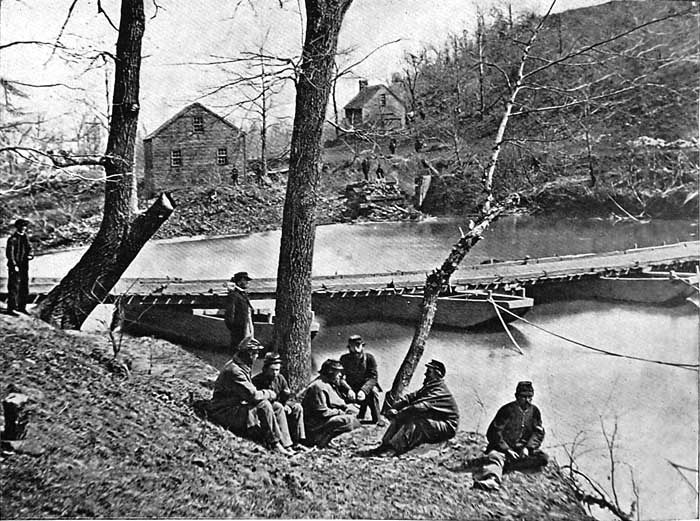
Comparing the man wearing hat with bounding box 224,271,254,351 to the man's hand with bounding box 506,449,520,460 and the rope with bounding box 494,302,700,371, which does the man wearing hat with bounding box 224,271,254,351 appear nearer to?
the rope with bounding box 494,302,700,371

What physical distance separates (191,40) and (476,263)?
2.28 metres

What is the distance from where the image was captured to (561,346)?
4098 millimetres

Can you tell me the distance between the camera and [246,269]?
407cm

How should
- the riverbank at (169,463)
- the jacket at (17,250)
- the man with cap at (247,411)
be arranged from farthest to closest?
the jacket at (17,250), the man with cap at (247,411), the riverbank at (169,463)

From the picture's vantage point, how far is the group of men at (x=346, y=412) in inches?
152

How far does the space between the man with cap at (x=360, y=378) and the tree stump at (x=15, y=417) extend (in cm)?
180

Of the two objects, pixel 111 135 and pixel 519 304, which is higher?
pixel 111 135

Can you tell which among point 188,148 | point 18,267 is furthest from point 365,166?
point 18,267

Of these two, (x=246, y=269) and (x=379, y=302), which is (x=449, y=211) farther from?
(x=246, y=269)

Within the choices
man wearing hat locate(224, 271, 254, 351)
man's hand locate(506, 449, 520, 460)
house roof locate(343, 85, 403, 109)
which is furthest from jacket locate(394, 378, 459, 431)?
house roof locate(343, 85, 403, 109)

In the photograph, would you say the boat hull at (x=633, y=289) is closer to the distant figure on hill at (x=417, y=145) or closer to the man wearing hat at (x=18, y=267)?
the distant figure on hill at (x=417, y=145)

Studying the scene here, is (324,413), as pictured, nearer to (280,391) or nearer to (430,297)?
(280,391)

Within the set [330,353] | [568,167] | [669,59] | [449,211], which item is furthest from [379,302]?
[669,59]

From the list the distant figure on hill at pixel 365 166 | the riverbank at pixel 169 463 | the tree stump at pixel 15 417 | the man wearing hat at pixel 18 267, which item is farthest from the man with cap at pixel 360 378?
the man wearing hat at pixel 18 267
